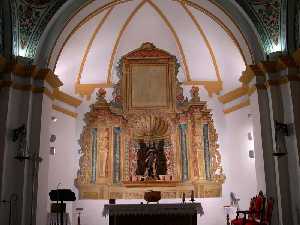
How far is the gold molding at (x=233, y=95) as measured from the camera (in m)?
11.7

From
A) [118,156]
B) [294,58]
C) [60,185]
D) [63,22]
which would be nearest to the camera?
[294,58]

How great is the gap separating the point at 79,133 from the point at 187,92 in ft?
12.2

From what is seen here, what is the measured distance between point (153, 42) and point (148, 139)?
3.23 meters

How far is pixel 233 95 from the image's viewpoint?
1202cm

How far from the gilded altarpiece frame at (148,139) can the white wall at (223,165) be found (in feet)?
0.74

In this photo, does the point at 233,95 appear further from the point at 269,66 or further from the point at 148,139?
the point at 269,66

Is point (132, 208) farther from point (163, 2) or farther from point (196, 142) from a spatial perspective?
point (163, 2)

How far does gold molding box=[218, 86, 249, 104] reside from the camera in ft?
38.3

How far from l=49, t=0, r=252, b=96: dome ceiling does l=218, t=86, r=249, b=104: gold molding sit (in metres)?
0.37

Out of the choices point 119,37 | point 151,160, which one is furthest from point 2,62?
point 151,160

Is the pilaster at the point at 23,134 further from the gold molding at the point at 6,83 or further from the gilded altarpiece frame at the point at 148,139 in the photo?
the gilded altarpiece frame at the point at 148,139

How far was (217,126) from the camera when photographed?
12.4 m

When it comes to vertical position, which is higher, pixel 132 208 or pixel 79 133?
pixel 79 133

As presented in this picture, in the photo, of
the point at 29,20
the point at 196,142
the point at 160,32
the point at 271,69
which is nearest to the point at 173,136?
the point at 196,142
